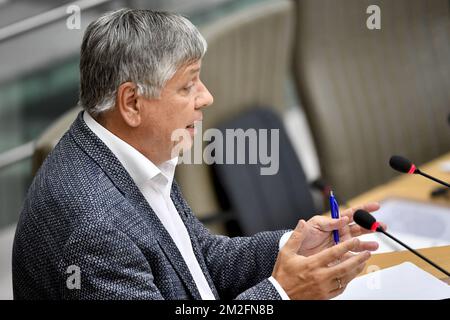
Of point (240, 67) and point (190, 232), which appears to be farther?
point (240, 67)

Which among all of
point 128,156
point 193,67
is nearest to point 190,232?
point 128,156

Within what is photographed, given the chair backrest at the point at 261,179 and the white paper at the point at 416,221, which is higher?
the chair backrest at the point at 261,179

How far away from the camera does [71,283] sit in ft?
4.57

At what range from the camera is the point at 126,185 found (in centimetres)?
146

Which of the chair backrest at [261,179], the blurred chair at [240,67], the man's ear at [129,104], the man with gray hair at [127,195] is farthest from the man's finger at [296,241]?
the chair backrest at [261,179]

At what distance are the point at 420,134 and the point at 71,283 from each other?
1.80 metres

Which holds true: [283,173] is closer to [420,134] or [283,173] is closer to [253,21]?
[253,21]

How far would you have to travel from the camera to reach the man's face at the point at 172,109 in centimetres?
142

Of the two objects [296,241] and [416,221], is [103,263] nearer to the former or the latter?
[296,241]

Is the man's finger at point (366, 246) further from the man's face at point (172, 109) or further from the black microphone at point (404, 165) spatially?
the man's face at point (172, 109)

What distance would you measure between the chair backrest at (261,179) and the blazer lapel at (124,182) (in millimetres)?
636

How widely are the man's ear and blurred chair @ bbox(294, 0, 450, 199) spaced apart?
124cm

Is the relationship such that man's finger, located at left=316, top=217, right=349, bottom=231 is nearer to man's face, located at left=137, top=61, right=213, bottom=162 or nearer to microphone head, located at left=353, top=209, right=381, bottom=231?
microphone head, located at left=353, top=209, right=381, bottom=231

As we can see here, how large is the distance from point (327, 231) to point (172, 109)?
0.33 meters
